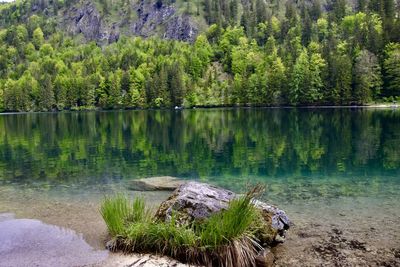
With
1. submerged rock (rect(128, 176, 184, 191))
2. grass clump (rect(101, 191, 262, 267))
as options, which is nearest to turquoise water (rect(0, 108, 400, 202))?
submerged rock (rect(128, 176, 184, 191))

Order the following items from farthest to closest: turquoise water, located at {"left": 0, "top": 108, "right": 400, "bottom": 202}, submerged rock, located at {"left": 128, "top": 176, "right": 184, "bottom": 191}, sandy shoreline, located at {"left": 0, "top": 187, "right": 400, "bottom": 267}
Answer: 1. turquoise water, located at {"left": 0, "top": 108, "right": 400, "bottom": 202}
2. submerged rock, located at {"left": 128, "top": 176, "right": 184, "bottom": 191}
3. sandy shoreline, located at {"left": 0, "top": 187, "right": 400, "bottom": 267}

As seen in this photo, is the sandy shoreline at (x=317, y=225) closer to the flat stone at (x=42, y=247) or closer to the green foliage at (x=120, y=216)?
the flat stone at (x=42, y=247)

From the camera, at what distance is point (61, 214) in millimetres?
20219

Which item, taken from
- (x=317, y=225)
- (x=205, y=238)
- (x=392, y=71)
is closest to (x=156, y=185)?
(x=317, y=225)

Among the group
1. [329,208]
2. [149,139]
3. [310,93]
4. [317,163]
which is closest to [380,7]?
[310,93]

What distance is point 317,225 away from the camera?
59.3 feet

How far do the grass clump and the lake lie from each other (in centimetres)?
139

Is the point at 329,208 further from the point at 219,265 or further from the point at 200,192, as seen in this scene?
the point at 219,265

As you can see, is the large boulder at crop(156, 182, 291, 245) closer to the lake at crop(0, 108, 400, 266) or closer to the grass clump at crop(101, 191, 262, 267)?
the grass clump at crop(101, 191, 262, 267)

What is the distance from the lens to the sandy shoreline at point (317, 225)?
14.3 meters

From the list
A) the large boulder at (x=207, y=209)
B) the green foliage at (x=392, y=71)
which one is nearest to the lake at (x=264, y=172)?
the large boulder at (x=207, y=209)

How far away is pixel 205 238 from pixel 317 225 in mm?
7023

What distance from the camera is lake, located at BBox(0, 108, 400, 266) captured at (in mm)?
18078

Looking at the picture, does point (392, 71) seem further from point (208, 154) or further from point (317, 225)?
point (317, 225)
